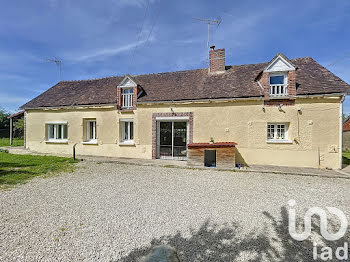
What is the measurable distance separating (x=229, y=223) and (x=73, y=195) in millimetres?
4672

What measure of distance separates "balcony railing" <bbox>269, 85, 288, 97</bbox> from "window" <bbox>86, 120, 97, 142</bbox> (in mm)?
12460

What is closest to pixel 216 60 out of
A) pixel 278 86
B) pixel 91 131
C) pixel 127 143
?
pixel 278 86

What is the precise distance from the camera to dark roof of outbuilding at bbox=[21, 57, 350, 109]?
9297 millimetres

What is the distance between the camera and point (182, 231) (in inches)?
130

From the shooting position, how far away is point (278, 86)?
30.9 ft

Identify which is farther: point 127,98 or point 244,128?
point 127,98

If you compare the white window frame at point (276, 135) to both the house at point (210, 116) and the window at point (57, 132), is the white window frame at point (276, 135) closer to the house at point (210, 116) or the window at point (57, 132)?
the house at point (210, 116)

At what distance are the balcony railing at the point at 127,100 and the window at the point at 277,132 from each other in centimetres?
924

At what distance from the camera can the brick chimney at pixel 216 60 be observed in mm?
12182

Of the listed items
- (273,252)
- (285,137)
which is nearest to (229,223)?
(273,252)

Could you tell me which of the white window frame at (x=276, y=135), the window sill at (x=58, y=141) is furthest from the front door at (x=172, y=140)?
the window sill at (x=58, y=141)

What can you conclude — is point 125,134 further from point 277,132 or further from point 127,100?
point 277,132

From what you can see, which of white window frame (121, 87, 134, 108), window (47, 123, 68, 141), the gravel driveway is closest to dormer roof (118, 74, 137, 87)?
white window frame (121, 87, 134, 108)

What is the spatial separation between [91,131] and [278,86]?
1342 cm
